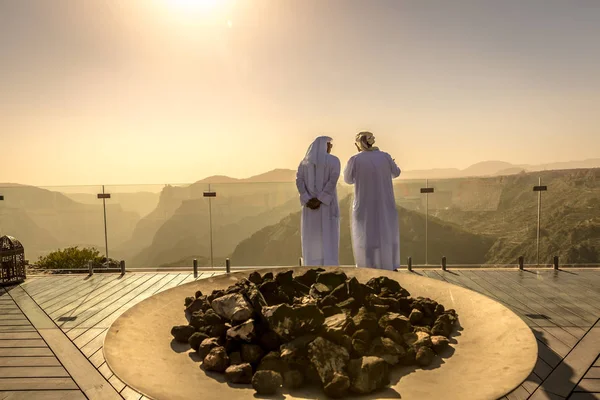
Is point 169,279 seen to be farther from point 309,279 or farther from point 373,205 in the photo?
point 309,279

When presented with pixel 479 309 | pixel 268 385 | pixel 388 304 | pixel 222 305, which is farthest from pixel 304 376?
pixel 479 309

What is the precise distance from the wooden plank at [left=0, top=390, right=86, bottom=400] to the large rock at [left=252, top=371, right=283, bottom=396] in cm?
198

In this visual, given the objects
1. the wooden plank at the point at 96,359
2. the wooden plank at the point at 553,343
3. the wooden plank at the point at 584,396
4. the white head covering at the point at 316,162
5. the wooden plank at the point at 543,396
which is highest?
the white head covering at the point at 316,162

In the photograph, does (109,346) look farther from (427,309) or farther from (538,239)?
(538,239)

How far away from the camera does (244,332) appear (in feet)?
4.73

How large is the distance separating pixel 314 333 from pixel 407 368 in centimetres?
36

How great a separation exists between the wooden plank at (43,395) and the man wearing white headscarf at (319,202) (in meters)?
3.05

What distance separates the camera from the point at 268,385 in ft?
3.77

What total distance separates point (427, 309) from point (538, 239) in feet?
20.1

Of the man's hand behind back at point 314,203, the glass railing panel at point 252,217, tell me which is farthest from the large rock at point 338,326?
the glass railing panel at point 252,217

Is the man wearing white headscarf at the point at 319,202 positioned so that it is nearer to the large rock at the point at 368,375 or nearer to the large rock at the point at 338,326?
the large rock at the point at 338,326

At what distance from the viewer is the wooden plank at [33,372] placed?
2785mm

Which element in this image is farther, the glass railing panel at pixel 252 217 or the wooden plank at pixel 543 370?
the glass railing panel at pixel 252 217

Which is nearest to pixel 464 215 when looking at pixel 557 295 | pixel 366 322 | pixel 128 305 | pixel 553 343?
pixel 557 295
